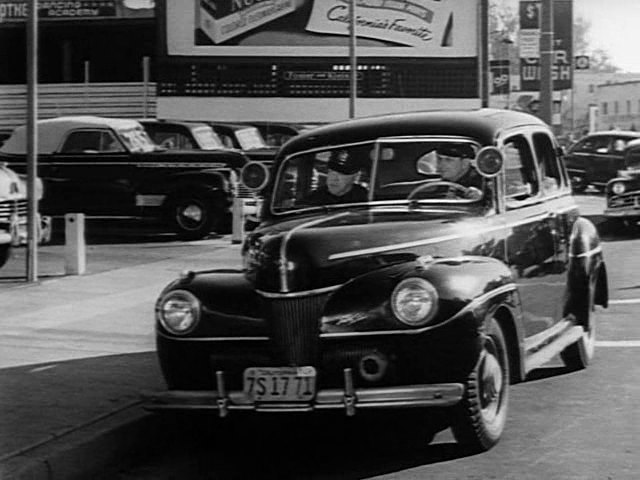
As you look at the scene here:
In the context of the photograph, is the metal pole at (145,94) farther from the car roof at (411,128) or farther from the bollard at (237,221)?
the car roof at (411,128)

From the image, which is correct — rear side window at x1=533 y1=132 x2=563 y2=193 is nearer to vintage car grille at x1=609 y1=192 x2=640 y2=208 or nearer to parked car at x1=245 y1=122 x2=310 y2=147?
vintage car grille at x1=609 y1=192 x2=640 y2=208

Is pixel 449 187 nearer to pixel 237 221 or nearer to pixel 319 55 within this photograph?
pixel 237 221

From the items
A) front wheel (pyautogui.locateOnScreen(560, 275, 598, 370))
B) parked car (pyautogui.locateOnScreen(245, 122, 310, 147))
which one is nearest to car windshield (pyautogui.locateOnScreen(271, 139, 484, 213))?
front wheel (pyautogui.locateOnScreen(560, 275, 598, 370))

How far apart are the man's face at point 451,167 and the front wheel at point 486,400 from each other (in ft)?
3.96

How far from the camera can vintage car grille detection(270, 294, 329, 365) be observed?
6828 millimetres

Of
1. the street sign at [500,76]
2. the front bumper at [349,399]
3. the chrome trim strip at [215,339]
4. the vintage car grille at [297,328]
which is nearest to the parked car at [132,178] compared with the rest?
the chrome trim strip at [215,339]

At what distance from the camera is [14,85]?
38.7 m

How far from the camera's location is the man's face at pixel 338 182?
324 inches

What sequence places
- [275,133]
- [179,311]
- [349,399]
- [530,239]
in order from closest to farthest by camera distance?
[349,399], [179,311], [530,239], [275,133]

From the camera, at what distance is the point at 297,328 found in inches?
271

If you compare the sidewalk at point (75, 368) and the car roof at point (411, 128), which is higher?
the car roof at point (411, 128)

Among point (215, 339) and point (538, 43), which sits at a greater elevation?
point (538, 43)

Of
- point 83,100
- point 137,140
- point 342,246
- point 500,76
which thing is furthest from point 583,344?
point 500,76

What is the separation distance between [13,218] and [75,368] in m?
6.32
